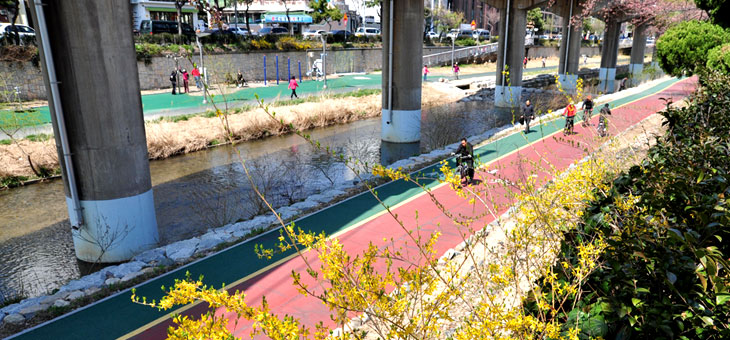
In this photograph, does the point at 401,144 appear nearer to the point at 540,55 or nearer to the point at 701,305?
the point at 701,305

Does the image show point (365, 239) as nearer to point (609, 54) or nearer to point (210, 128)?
point (210, 128)

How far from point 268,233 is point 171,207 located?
6.12m

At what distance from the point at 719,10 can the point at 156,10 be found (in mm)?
56540

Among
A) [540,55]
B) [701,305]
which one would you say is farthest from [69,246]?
[540,55]

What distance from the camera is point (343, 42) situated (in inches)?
2056

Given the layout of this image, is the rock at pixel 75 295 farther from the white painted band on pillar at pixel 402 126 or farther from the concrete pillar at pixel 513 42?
the concrete pillar at pixel 513 42

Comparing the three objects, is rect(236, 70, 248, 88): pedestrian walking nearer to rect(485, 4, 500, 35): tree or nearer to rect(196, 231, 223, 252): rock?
rect(196, 231, 223, 252): rock

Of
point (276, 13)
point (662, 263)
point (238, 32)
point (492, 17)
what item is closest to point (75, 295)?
point (662, 263)

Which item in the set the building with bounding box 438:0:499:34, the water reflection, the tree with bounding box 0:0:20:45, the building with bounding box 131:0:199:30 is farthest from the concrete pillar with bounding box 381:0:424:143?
the building with bounding box 438:0:499:34

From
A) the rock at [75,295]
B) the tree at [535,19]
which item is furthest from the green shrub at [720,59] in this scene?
the tree at [535,19]

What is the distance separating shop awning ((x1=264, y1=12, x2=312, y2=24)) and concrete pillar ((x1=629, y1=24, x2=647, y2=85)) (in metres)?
38.7

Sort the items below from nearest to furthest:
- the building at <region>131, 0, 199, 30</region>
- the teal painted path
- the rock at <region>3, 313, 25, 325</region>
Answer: the rock at <region>3, 313, 25, 325</region>
the teal painted path
the building at <region>131, 0, 199, 30</region>

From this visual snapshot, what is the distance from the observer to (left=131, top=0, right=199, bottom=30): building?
56.6 m

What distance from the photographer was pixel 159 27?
42688 millimetres
